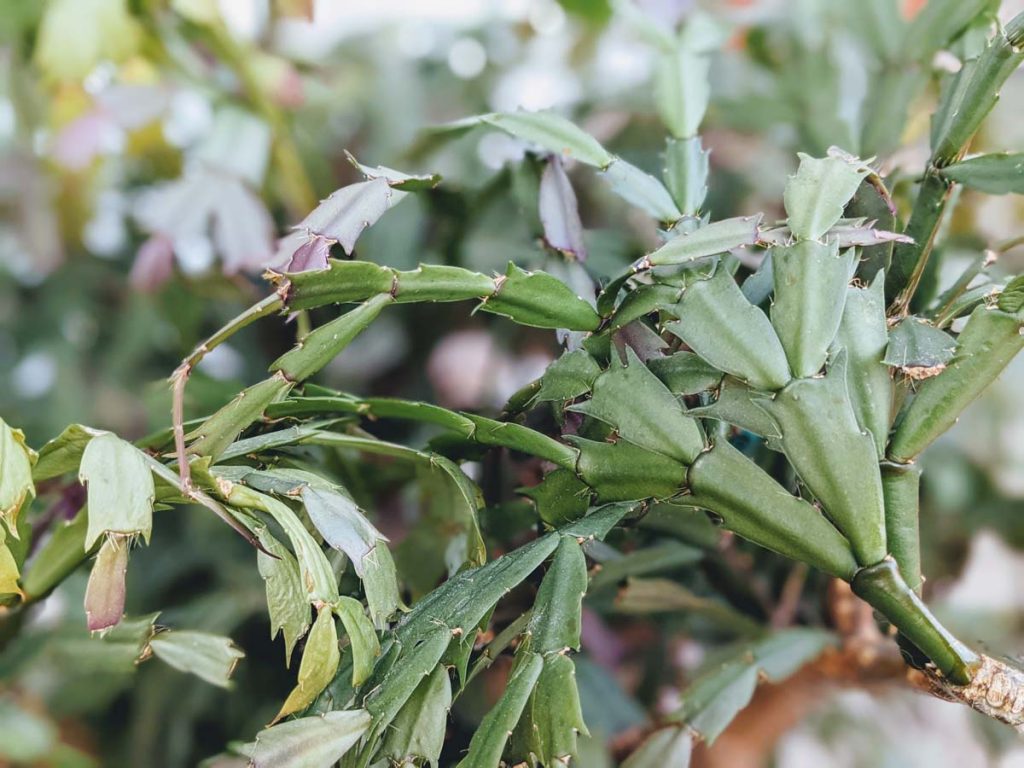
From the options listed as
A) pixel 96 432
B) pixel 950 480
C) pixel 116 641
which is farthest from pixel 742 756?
pixel 96 432

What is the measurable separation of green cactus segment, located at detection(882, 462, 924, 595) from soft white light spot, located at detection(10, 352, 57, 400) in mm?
1074

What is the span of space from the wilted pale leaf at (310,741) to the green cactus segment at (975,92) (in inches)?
18.2

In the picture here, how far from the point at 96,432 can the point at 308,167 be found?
677 mm

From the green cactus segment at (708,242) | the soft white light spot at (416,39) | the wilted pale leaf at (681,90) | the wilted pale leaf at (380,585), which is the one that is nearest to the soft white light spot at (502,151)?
the wilted pale leaf at (681,90)

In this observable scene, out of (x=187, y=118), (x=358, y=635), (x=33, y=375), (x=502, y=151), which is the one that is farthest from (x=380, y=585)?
(x=33, y=375)

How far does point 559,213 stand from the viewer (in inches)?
23.5

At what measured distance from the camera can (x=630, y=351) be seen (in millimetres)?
456

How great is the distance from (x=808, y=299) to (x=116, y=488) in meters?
0.35

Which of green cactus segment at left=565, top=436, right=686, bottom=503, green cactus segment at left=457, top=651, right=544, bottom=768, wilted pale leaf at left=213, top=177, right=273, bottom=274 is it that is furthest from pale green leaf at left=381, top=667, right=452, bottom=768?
wilted pale leaf at left=213, top=177, right=273, bottom=274

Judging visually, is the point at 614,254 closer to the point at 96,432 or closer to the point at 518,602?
the point at 518,602

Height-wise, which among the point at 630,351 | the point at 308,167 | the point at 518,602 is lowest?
the point at 518,602

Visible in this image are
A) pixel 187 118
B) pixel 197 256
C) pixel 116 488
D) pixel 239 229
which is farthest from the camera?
pixel 187 118

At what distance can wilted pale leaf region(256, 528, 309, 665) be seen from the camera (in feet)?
1.41

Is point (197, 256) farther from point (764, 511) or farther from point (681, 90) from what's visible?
point (764, 511)
